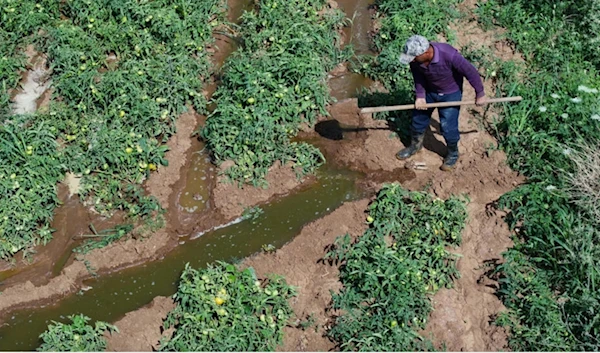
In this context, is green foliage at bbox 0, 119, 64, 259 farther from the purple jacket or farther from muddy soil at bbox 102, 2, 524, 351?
the purple jacket

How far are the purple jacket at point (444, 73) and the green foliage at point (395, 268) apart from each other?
0.96 m

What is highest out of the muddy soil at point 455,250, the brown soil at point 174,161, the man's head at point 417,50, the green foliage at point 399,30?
the man's head at point 417,50

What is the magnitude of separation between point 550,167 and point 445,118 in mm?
1080

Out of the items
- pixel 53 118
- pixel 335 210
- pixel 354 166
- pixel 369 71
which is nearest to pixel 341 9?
pixel 369 71

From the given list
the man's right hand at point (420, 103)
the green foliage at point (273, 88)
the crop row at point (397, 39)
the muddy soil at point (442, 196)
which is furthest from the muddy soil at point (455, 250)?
the man's right hand at point (420, 103)

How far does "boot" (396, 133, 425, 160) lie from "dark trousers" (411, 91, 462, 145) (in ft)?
0.25

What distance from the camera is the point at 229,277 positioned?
5.39 meters

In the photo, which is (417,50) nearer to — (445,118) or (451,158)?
(445,118)

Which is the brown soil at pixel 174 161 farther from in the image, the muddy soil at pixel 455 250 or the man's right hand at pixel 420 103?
the man's right hand at pixel 420 103

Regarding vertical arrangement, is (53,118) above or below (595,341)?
above

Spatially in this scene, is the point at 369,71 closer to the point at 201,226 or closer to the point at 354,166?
the point at 354,166

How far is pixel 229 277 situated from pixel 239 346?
0.62m

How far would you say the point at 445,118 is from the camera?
5930 mm

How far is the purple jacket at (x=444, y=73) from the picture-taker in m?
5.46
